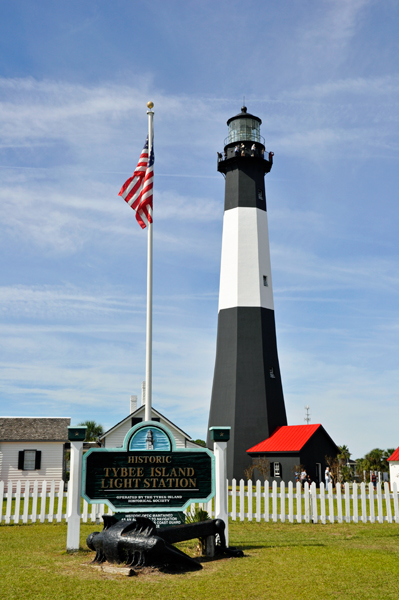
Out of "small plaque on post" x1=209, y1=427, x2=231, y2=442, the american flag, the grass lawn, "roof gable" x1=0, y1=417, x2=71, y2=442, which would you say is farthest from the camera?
"roof gable" x1=0, y1=417, x2=71, y2=442

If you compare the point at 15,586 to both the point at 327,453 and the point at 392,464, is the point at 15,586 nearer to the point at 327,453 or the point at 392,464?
the point at 327,453

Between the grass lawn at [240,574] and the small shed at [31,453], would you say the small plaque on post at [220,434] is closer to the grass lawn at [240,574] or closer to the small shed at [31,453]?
the grass lawn at [240,574]

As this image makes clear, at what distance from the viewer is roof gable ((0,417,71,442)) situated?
102 ft

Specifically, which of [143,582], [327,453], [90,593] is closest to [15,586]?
[90,593]

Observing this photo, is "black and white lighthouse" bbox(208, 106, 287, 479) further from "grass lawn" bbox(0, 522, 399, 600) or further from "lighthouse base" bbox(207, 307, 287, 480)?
"grass lawn" bbox(0, 522, 399, 600)

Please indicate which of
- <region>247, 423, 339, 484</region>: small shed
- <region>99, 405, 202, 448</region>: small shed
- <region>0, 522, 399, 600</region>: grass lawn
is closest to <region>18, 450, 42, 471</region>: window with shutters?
<region>99, 405, 202, 448</region>: small shed

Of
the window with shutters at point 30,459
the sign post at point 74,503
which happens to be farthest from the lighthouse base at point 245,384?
the sign post at point 74,503

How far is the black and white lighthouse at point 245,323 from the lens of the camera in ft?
101

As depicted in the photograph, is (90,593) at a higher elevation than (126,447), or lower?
lower

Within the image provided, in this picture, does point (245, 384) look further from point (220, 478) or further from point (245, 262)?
point (220, 478)

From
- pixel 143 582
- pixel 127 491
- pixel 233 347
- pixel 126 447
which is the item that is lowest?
pixel 143 582

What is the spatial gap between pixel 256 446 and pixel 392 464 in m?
9.18

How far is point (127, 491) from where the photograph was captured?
1063cm

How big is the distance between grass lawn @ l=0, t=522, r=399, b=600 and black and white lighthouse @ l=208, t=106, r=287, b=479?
18.2 metres
